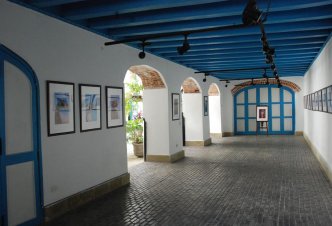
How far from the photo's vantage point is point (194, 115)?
1227 centimetres

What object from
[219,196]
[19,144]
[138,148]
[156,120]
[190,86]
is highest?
[190,86]

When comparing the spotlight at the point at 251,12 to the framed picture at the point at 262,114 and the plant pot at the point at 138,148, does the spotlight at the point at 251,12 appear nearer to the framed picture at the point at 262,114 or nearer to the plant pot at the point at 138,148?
the plant pot at the point at 138,148

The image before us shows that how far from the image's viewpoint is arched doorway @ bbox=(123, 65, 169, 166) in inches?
Result: 352

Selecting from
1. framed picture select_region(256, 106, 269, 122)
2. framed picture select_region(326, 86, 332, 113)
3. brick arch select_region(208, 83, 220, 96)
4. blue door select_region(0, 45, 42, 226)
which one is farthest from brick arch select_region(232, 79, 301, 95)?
blue door select_region(0, 45, 42, 226)

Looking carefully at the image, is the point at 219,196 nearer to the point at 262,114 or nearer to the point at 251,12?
the point at 251,12

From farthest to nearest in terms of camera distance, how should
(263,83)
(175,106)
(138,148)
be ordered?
1. (263,83)
2. (138,148)
3. (175,106)

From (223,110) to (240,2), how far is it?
12364 mm

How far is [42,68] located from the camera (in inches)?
175

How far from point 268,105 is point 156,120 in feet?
29.2

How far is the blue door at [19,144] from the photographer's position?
152 inches

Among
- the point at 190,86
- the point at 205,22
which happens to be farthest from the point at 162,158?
the point at 205,22

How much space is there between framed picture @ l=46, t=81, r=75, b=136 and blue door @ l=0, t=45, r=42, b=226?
239 mm

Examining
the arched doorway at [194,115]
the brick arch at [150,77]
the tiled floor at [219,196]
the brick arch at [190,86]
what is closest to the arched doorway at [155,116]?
the brick arch at [150,77]

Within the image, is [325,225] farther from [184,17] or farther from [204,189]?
[184,17]
